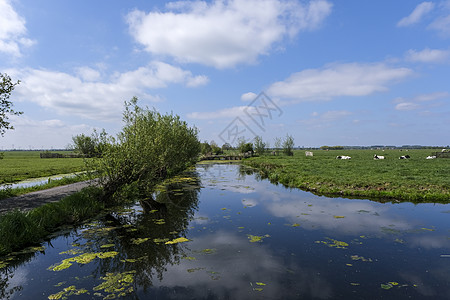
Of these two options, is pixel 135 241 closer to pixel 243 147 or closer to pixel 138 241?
pixel 138 241

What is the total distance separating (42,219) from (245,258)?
10.7 m

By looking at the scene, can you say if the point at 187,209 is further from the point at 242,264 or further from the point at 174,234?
the point at 242,264

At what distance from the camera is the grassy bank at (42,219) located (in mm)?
10370

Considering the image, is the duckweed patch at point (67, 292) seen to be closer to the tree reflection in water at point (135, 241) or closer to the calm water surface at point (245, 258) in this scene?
the calm water surface at point (245, 258)

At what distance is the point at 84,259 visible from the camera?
31.6ft

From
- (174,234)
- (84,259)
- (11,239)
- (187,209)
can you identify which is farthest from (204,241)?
(11,239)

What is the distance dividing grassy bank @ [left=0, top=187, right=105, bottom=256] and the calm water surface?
828mm

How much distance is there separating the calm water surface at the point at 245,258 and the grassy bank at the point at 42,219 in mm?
828

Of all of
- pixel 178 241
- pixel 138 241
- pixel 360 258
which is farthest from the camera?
pixel 178 241

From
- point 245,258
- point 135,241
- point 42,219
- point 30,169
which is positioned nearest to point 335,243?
point 245,258

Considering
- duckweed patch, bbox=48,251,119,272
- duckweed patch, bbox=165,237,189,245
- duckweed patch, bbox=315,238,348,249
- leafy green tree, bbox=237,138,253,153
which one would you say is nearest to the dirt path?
duckweed patch, bbox=48,251,119,272

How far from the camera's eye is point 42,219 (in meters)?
12.6

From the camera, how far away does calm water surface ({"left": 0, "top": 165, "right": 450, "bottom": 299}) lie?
24.5 ft

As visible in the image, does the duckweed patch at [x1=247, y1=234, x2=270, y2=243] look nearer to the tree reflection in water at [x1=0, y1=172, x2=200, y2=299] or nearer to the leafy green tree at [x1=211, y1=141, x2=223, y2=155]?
the tree reflection in water at [x1=0, y1=172, x2=200, y2=299]
